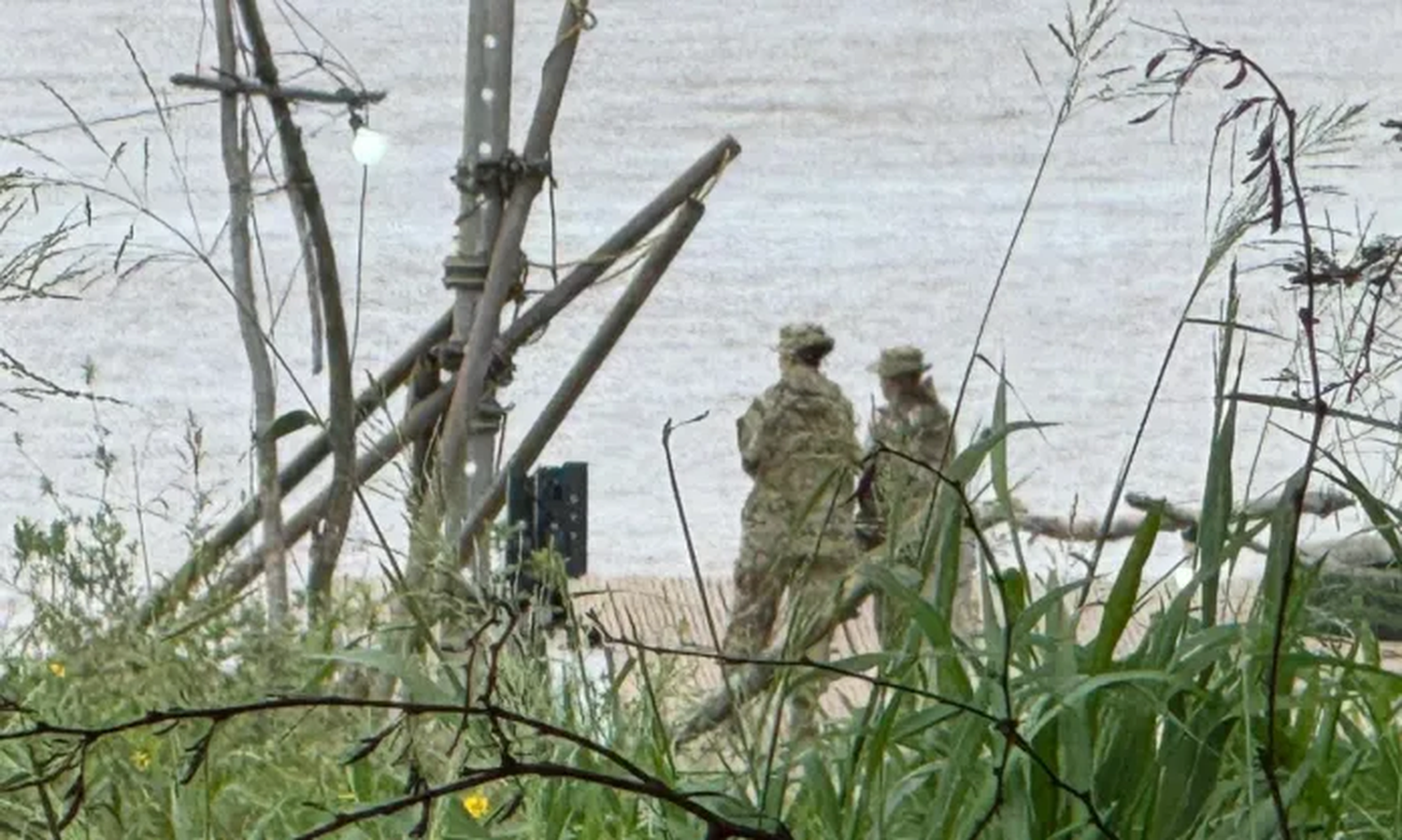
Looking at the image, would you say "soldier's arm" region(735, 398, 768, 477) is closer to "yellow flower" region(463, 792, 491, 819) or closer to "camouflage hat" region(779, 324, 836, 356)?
"camouflage hat" region(779, 324, 836, 356)

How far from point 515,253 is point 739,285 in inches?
321

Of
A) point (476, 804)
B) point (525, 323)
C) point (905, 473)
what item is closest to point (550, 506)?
point (525, 323)

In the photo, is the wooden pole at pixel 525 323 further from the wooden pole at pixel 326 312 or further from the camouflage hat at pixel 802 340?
the camouflage hat at pixel 802 340

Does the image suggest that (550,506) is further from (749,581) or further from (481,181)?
(749,581)

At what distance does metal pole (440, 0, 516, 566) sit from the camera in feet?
9.43

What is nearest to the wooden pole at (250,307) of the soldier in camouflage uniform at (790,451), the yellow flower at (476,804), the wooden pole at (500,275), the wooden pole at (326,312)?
the wooden pole at (326,312)

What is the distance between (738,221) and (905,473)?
33.1ft

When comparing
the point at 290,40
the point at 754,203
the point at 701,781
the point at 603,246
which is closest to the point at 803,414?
the point at 603,246

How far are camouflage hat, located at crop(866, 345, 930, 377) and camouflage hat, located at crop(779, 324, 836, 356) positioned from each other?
134 millimetres

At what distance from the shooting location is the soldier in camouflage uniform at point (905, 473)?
60.4 inches

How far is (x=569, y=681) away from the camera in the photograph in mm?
1706

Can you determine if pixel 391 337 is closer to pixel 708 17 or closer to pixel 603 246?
pixel 708 17

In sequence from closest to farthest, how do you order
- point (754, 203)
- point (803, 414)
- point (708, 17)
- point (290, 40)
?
1. point (803, 414)
2. point (754, 203)
3. point (290, 40)
4. point (708, 17)

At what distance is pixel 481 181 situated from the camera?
290 cm
